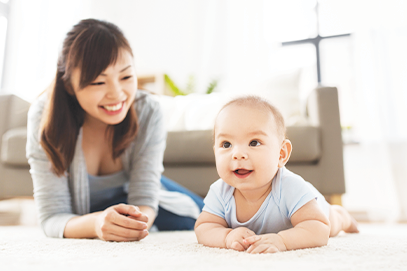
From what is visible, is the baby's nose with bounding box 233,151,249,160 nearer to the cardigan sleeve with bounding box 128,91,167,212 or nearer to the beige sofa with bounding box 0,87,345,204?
the cardigan sleeve with bounding box 128,91,167,212

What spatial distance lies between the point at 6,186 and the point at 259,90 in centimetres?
144

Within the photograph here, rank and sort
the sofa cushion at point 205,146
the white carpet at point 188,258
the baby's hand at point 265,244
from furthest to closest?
1. the sofa cushion at point 205,146
2. the baby's hand at point 265,244
3. the white carpet at point 188,258

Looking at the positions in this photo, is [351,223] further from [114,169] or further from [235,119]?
[114,169]

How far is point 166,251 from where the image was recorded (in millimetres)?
620

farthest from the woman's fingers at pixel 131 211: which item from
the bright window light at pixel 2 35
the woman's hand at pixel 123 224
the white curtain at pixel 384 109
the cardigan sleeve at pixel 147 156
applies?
the bright window light at pixel 2 35

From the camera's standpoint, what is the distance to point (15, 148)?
1.57 m

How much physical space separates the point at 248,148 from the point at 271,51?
2.71 m

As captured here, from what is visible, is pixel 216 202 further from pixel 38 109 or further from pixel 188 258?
pixel 38 109

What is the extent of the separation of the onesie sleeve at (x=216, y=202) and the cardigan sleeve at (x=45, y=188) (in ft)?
1.30

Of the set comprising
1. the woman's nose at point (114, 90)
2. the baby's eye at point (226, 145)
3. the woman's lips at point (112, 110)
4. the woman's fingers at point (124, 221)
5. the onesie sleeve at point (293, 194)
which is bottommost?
the woman's fingers at point (124, 221)

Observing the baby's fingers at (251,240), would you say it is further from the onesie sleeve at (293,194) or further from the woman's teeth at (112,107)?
the woman's teeth at (112,107)

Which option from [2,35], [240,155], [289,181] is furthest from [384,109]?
[2,35]

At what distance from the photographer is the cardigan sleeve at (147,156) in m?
0.97

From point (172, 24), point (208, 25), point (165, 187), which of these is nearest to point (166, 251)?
point (165, 187)
